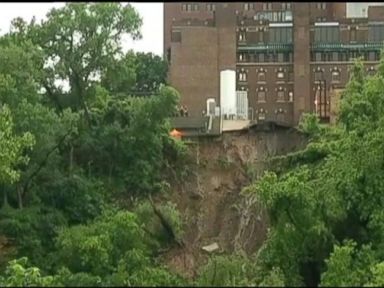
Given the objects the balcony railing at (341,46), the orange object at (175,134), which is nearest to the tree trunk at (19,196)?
the orange object at (175,134)

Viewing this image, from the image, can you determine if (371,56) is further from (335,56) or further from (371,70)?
(371,70)

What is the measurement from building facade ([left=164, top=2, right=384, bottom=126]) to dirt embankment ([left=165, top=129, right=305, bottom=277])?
1783 centimetres

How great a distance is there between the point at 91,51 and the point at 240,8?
2530cm

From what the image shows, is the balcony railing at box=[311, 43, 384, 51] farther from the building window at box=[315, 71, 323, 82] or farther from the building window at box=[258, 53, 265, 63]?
the building window at box=[258, 53, 265, 63]

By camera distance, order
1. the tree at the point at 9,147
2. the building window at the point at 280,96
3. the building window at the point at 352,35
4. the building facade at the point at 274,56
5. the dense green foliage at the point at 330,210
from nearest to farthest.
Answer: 1. the dense green foliage at the point at 330,210
2. the tree at the point at 9,147
3. the building facade at the point at 274,56
4. the building window at the point at 280,96
5. the building window at the point at 352,35

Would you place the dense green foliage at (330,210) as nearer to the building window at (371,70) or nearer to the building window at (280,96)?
the building window at (371,70)

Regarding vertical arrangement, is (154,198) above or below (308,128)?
below

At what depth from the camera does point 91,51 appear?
1687 inches

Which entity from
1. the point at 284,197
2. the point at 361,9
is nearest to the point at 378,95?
the point at 284,197

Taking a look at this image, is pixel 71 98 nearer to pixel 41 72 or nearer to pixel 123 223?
pixel 41 72

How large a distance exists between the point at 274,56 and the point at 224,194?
24.3 m

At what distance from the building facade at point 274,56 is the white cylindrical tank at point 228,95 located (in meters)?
6.04

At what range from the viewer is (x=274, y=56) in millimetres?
64250

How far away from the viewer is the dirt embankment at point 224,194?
38.3 meters
